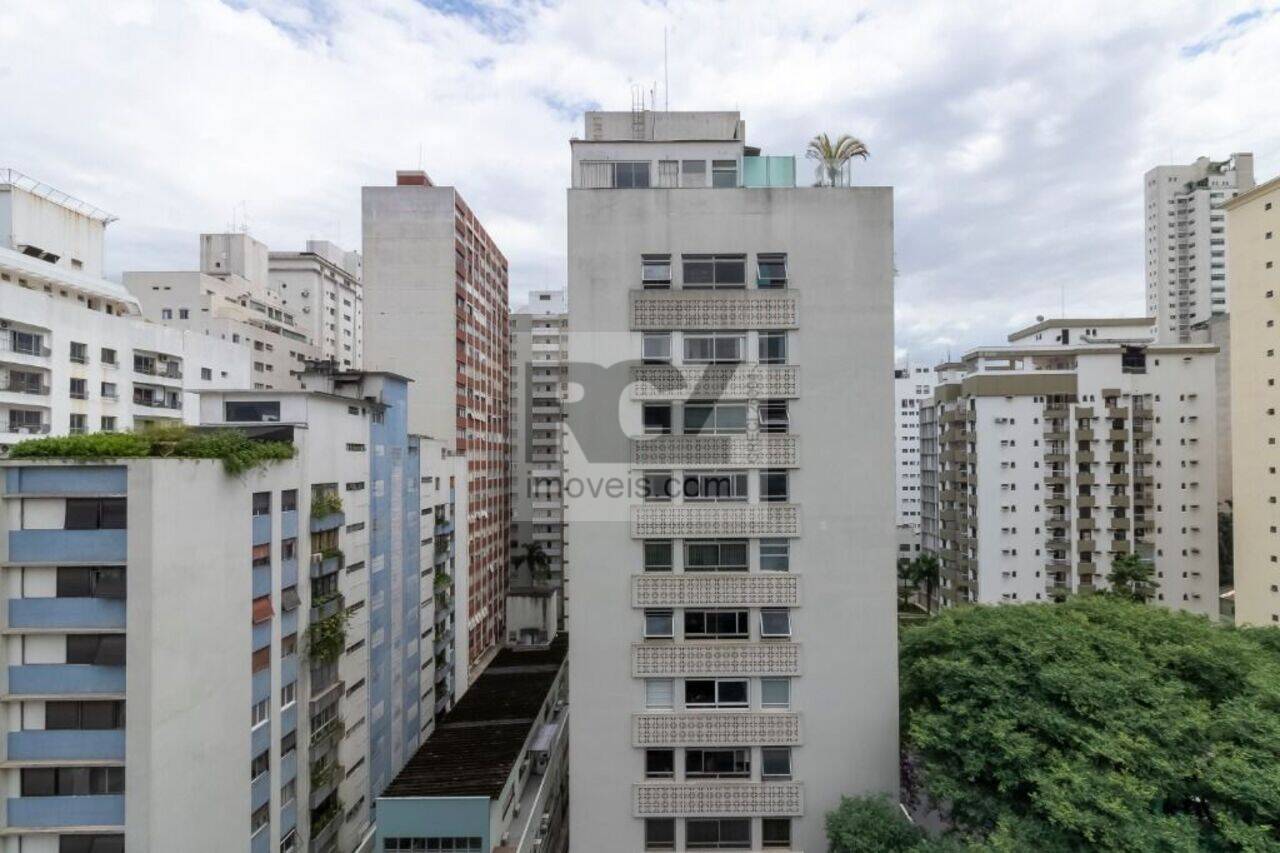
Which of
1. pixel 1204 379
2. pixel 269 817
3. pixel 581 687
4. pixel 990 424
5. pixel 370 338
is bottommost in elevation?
pixel 269 817

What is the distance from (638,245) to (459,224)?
98.3ft

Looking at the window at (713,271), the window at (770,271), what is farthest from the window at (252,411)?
the window at (770,271)

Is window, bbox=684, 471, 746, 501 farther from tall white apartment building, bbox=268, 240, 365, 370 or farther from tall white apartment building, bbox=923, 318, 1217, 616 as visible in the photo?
tall white apartment building, bbox=268, 240, 365, 370

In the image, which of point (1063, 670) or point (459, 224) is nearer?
point (1063, 670)

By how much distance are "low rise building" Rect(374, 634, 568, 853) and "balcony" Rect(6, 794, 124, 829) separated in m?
7.10

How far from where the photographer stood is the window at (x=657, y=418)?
57.7 feet

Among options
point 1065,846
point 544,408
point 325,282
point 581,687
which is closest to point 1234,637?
point 1065,846

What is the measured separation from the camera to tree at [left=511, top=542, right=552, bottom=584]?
57406mm

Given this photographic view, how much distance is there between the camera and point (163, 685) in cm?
1530

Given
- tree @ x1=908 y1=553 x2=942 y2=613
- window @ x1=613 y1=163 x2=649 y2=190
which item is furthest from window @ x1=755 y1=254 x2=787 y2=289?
tree @ x1=908 y1=553 x2=942 y2=613

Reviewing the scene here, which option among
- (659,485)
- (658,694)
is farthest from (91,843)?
(659,485)

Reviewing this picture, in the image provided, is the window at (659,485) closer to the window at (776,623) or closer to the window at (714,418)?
the window at (714,418)

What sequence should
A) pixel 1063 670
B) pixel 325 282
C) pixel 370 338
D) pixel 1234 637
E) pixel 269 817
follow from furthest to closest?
pixel 325 282
pixel 370 338
pixel 269 817
pixel 1234 637
pixel 1063 670

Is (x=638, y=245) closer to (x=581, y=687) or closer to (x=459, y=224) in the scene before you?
(x=581, y=687)
